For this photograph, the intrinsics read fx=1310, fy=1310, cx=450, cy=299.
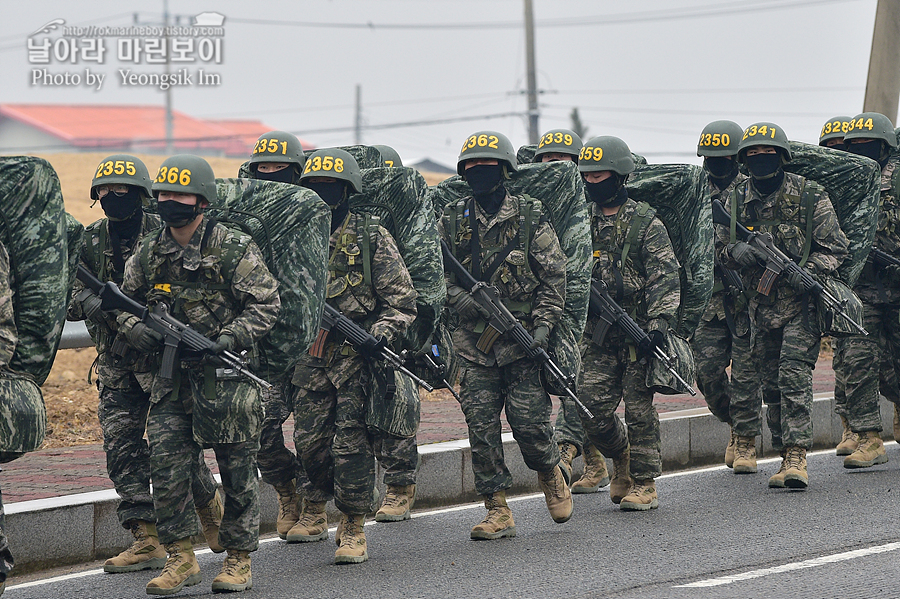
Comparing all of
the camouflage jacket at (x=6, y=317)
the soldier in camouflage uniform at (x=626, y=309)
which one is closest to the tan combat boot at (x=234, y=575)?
the camouflage jacket at (x=6, y=317)

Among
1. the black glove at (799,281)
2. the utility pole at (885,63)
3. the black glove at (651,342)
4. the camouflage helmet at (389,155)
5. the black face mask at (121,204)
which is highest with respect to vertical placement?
the utility pole at (885,63)

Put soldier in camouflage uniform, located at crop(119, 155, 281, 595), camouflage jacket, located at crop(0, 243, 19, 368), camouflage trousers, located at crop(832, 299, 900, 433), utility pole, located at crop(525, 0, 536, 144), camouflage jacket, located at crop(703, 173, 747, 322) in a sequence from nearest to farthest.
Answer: camouflage jacket, located at crop(0, 243, 19, 368) → soldier in camouflage uniform, located at crop(119, 155, 281, 595) → camouflage jacket, located at crop(703, 173, 747, 322) → camouflage trousers, located at crop(832, 299, 900, 433) → utility pole, located at crop(525, 0, 536, 144)

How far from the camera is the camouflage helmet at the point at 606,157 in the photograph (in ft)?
27.2

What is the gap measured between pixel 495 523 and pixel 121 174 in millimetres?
2802

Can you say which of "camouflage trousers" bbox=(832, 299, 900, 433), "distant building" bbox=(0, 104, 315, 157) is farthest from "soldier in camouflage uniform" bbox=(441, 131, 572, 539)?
"distant building" bbox=(0, 104, 315, 157)

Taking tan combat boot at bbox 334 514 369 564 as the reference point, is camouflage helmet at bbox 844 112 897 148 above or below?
above

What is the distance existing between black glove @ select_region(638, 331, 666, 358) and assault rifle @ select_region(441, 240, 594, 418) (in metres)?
0.78

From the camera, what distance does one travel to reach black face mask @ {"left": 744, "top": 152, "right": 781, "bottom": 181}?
9.13 m

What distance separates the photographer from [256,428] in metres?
6.23

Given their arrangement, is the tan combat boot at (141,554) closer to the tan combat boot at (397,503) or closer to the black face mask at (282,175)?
the tan combat boot at (397,503)

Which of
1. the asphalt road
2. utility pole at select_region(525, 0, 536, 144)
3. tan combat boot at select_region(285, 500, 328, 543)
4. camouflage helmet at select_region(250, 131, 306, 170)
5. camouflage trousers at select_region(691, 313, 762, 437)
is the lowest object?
the asphalt road

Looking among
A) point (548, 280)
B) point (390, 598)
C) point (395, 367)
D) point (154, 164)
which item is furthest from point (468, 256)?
point (154, 164)

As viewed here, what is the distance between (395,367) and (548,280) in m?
1.13

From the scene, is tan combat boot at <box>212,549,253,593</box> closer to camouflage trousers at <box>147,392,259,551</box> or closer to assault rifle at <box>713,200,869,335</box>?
camouflage trousers at <box>147,392,259,551</box>
